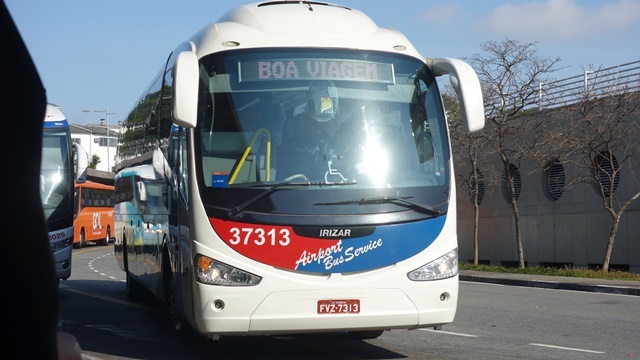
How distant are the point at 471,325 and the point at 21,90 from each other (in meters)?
11.5

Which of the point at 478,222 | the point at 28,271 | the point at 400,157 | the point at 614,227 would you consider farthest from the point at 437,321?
the point at 478,222

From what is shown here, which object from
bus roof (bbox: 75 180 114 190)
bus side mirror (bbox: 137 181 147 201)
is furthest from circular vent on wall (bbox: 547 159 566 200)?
bus roof (bbox: 75 180 114 190)

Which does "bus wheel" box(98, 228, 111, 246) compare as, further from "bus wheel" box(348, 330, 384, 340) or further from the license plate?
the license plate

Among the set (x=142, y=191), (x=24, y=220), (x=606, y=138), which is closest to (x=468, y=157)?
(x=606, y=138)

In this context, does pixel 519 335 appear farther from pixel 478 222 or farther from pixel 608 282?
pixel 478 222

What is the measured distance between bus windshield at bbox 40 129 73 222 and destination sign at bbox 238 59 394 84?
8.84m

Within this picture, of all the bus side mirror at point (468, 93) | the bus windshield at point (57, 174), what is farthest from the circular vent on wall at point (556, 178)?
the bus side mirror at point (468, 93)

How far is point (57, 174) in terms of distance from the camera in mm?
17125

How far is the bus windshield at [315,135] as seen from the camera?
28.0ft

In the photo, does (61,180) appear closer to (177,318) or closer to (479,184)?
(177,318)

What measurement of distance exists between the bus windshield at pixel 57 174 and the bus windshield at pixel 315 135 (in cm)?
875

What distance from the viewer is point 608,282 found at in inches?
822

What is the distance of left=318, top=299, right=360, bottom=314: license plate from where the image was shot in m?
8.31

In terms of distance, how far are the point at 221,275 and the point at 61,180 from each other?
949 centimetres
